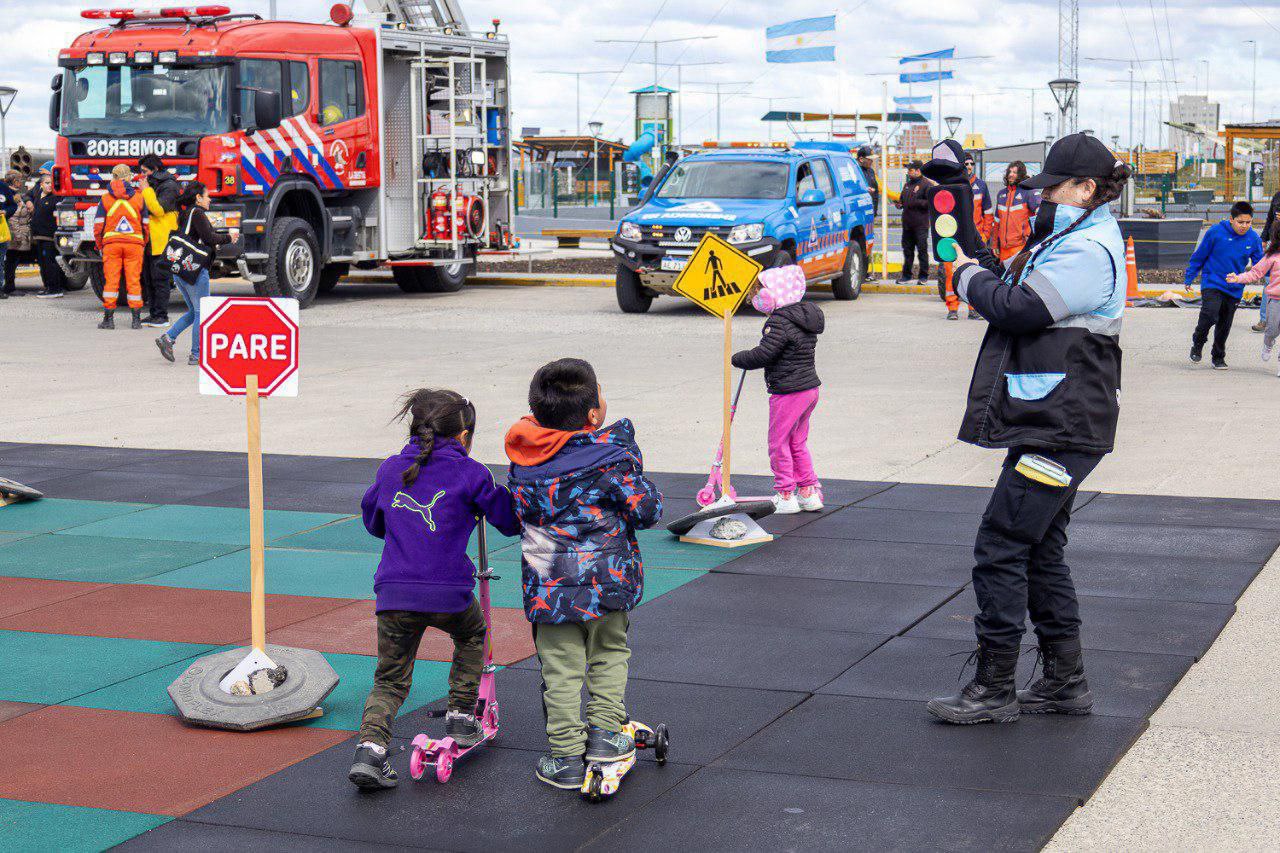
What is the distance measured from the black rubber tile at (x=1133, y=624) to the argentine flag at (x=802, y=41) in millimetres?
25327

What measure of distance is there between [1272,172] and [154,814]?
4688 cm

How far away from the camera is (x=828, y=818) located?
448 centimetres

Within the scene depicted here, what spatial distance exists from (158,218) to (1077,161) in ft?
49.7

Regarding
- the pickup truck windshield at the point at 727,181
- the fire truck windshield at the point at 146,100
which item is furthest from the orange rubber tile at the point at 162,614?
the pickup truck windshield at the point at 727,181

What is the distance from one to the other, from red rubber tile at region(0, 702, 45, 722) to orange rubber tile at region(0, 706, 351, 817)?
0.05 metres

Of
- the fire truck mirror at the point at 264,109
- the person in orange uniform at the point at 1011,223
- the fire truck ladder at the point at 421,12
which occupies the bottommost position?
the person in orange uniform at the point at 1011,223

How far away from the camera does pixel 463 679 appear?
5094 millimetres

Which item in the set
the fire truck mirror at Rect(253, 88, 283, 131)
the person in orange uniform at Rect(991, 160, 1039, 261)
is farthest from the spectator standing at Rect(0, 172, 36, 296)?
the person in orange uniform at Rect(991, 160, 1039, 261)

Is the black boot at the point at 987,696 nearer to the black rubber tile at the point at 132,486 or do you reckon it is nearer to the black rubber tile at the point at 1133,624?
the black rubber tile at the point at 1133,624

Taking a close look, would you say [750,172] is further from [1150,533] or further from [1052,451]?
[1052,451]

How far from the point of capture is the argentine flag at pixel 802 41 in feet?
101

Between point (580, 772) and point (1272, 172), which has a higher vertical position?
point (1272, 172)

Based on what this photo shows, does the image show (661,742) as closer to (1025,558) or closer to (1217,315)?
(1025,558)

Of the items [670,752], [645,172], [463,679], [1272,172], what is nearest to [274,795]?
[463,679]
